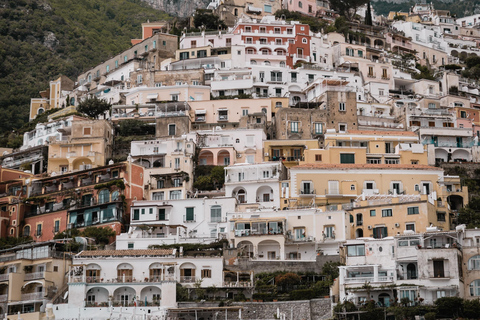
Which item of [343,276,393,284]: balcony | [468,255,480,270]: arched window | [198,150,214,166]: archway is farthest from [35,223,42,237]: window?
[468,255,480,270]: arched window

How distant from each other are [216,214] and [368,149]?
53.9ft

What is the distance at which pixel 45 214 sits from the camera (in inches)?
2554

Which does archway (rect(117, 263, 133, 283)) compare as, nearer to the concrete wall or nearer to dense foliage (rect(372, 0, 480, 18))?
the concrete wall

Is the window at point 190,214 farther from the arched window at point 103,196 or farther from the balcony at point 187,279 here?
the balcony at point 187,279

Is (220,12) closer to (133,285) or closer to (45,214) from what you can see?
(45,214)

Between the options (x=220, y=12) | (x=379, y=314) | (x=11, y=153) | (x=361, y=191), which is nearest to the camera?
(x=379, y=314)

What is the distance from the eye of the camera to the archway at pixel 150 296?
5166 centimetres

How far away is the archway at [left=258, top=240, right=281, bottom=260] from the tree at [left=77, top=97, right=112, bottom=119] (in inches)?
1191

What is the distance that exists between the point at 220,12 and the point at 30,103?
27.3 metres

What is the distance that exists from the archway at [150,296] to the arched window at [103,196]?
12783 millimetres

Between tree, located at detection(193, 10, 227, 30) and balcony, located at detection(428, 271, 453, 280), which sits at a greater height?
tree, located at detection(193, 10, 227, 30)

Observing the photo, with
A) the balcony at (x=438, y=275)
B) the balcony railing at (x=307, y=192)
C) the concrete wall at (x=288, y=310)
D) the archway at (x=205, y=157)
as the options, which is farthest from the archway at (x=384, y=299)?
the archway at (x=205, y=157)

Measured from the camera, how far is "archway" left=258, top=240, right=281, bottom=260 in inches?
2258

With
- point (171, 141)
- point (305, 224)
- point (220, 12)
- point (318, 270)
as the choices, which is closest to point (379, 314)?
point (318, 270)
